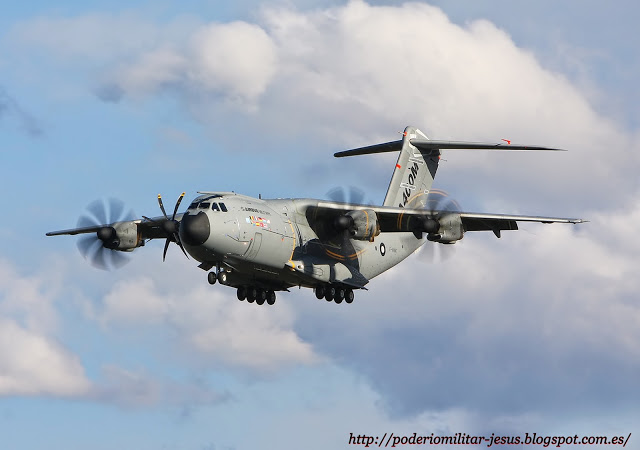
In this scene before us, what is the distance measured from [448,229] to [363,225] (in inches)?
94.1

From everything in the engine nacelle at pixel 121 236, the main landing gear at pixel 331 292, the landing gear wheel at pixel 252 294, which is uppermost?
the engine nacelle at pixel 121 236

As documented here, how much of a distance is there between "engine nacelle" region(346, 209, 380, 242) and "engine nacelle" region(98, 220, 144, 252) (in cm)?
677

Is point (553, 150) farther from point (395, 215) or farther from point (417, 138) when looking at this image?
point (417, 138)

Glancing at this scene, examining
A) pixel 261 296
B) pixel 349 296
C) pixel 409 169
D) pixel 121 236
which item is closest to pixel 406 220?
pixel 349 296

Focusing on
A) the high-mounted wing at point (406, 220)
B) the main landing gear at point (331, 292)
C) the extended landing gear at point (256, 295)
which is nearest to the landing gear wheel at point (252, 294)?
the extended landing gear at point (256, 295)

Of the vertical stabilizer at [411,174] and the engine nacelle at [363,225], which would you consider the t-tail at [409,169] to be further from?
the engine nacelle at [363,225]

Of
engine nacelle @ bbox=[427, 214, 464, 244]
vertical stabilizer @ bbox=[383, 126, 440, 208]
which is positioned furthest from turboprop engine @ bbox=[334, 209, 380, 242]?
vertical stabilizer @ bbox=[383, 126, 440, 208]

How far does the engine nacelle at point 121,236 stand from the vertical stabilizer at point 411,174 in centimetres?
809

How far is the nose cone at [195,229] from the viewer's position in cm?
2705

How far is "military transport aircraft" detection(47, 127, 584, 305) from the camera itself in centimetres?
2798

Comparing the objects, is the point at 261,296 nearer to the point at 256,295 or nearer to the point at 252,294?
the point at 256,295

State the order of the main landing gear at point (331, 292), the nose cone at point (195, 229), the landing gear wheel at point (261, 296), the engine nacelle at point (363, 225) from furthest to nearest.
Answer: the landing gear wheel at point (261, 296)
the main landing gear at point (331, 292)
the engine nacelle at point (363, 225)
the nose cone at point (195, 229)

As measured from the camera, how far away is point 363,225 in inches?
1173

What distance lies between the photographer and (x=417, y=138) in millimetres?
35188
